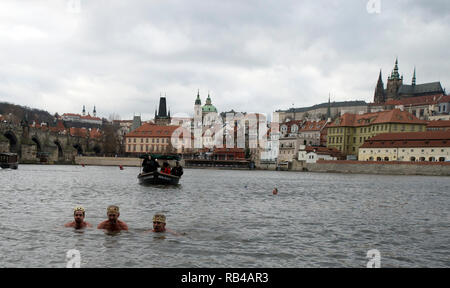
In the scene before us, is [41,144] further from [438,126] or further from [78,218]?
[78,218]

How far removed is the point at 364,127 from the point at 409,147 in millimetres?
27252

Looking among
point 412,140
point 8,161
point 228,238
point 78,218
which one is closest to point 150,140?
point 8,161

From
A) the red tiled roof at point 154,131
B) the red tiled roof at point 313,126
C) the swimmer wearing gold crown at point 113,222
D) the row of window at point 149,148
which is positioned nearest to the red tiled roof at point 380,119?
the red tiled roof at point 313,126

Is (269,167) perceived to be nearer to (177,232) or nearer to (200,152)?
(200,152)

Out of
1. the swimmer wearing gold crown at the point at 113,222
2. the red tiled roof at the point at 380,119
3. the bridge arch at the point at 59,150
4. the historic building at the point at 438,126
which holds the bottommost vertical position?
the swimmer wearing gold crown at the point at 113,222

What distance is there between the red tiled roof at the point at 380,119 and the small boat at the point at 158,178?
89076 millimetres

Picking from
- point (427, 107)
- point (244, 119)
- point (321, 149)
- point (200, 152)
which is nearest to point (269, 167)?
point (321, 149)

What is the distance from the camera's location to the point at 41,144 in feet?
442

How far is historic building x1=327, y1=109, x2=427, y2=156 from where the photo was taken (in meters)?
119

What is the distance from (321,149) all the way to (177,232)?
108m

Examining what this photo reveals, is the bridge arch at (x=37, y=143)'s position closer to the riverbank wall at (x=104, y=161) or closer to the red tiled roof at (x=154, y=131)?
the riverbank wall at (x=104, y=161)

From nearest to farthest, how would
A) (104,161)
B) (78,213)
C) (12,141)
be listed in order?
1. (78,213)
2. (12,141)
3. (104,161)

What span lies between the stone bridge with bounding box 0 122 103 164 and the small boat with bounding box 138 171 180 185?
80.6 meters

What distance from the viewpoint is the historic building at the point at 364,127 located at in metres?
119
